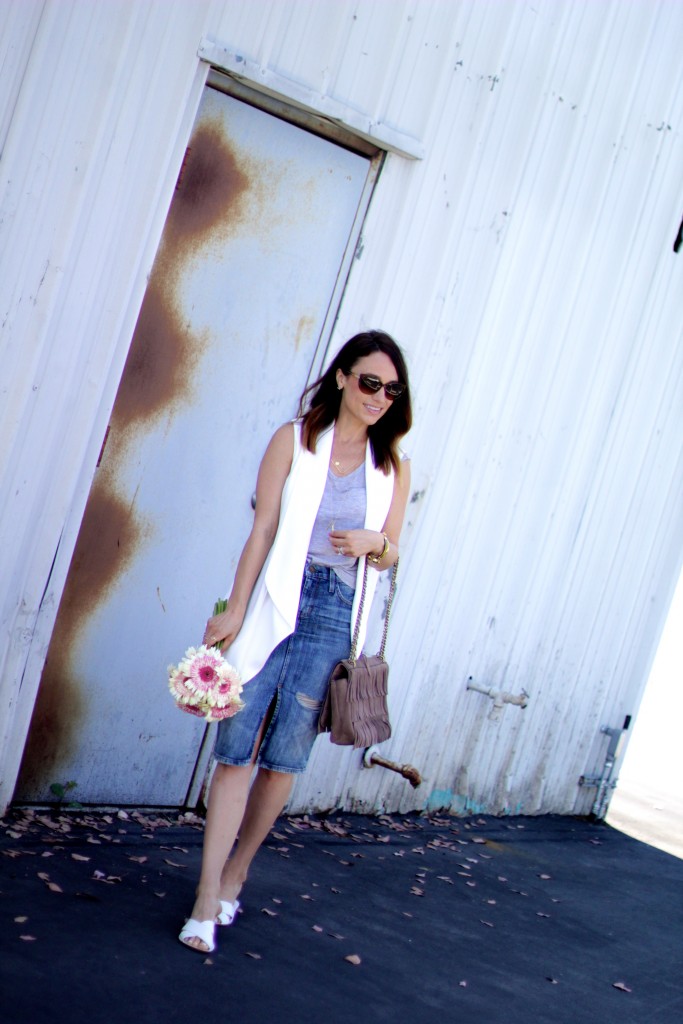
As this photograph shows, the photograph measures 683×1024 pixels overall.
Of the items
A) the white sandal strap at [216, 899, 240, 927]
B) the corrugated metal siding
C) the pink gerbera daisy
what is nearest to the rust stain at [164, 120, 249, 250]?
the corrugated metal siding

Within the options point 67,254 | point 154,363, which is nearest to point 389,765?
point 154,363

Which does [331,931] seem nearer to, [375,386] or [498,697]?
[375,386]

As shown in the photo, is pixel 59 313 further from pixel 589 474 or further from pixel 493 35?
pixel 589 474

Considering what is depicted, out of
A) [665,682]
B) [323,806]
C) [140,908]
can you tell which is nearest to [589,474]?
[323,806]

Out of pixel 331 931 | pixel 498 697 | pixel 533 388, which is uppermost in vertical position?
pixel 533 388

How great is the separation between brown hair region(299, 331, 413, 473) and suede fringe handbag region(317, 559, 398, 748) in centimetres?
49

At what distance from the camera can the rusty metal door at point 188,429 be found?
Answer: 18.5 feet

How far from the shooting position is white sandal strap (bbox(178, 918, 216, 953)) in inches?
172

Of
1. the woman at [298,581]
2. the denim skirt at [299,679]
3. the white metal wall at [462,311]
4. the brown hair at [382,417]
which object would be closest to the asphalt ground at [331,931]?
the woman at [298,581]

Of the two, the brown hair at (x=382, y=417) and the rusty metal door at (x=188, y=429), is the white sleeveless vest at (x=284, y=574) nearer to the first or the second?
the brown hair at (x=382, y=417)

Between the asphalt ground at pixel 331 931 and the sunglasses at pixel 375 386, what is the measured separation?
210cm

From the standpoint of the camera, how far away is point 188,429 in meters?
5.84

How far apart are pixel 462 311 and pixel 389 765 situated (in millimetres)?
2562

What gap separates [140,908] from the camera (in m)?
4.66
